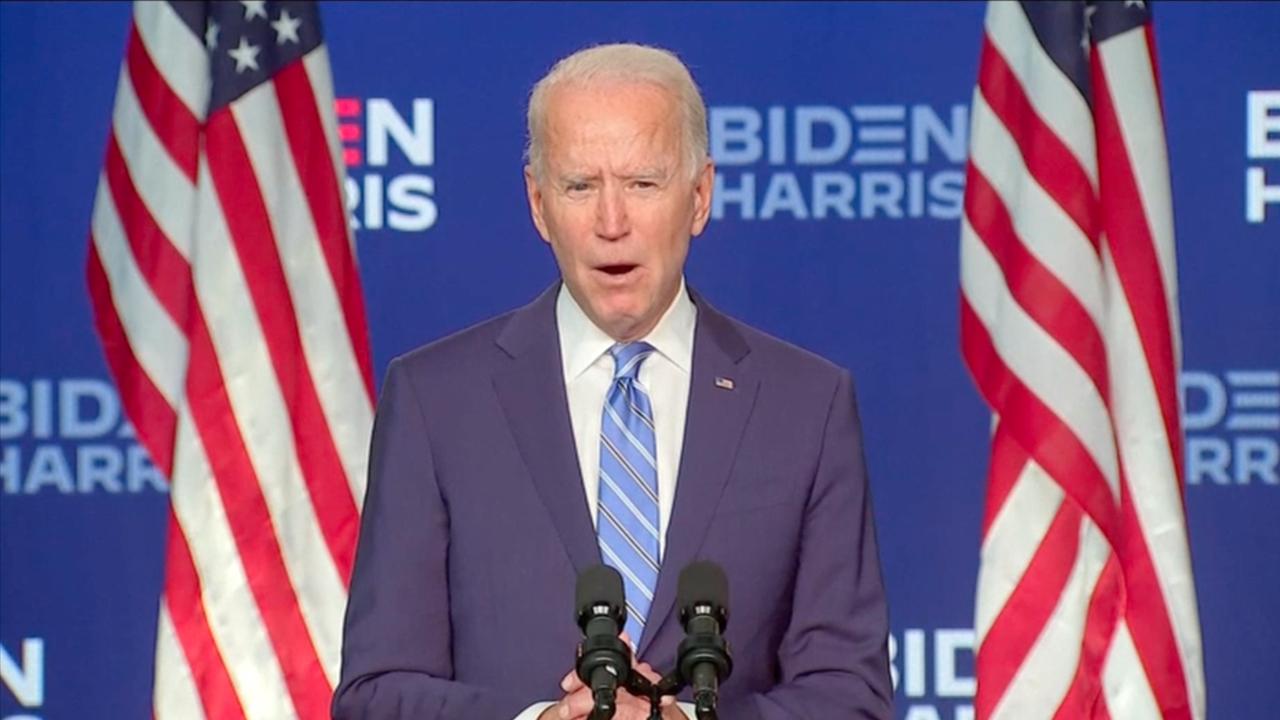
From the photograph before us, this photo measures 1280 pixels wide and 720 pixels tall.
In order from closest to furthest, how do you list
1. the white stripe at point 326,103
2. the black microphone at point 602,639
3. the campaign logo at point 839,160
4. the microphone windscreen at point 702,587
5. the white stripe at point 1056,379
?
the black microphone at point 602,639
the microphone windscreen at point 702,587
the white stripe at point 1056,379
the white stripe at point 326,103
the campaign logo at point 839,160

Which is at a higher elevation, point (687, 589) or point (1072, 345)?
point (1072, 345)

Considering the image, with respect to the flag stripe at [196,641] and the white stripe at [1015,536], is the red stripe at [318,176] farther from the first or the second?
the white stripe at [1015,536]

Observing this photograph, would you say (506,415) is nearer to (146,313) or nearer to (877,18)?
(146,313)

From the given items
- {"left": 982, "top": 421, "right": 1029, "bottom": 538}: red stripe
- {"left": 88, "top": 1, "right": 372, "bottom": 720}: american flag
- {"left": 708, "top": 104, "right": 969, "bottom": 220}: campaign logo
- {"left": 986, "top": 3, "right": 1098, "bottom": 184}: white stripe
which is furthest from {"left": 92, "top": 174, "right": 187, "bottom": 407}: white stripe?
{"left": 986, "top": 3, "right": 1098, "bottom": 184}: white stripe

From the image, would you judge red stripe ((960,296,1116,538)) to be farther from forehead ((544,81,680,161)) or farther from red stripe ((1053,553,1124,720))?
forehead ((544,81,680,161))

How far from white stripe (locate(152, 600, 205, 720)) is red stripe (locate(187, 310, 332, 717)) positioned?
16 centimetres

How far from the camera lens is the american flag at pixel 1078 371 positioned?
12.3ft

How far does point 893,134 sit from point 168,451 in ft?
5.07

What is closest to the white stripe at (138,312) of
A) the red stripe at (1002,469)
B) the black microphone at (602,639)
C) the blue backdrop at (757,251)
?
the blue backdrop at (757,251)

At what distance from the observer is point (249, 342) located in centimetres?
378

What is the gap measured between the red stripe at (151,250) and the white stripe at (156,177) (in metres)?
0.01

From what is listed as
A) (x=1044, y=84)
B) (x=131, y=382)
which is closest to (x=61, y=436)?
(x=131, y=382)

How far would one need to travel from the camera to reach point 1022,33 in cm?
379

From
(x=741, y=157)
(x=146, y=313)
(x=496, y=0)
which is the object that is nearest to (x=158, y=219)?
(x=146, y=313)
